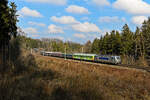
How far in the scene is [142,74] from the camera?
2030cm

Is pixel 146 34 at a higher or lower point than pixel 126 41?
higher

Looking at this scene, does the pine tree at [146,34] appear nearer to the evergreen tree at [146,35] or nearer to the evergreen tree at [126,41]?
the evergreen tree at [146,35]

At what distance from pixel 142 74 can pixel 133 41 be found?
35.2 meters

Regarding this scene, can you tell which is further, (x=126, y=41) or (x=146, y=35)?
(x=126, y=41)

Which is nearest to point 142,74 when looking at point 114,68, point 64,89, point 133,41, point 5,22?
point 114,68

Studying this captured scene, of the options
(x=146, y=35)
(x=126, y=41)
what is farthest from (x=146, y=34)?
(x=126, y=41)

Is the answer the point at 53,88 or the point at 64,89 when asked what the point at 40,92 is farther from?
the point at 64,89

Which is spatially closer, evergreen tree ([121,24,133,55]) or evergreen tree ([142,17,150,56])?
evergreen tree ([142,17,150,56])

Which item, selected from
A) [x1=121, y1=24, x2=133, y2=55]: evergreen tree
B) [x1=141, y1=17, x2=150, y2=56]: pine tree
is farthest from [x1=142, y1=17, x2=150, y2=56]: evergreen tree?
[x1=121, y1=24, x2=133, y2=55]: evergreen tree

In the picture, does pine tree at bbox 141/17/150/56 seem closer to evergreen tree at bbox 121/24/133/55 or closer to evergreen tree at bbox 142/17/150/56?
evergreen tree at bbox 142/17/150/56

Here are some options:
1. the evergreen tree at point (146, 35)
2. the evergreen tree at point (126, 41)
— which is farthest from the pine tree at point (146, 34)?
the evergreen tree at point (126, 41)

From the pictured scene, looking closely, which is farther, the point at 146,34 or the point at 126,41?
the point at 126,41

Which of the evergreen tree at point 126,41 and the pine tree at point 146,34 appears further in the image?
the evergreen tree at point 126,41

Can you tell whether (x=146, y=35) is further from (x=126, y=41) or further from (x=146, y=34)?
(x=126, y=41)
